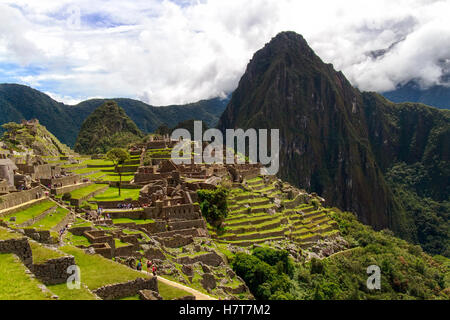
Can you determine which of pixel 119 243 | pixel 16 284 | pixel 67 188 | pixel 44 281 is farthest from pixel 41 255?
pixel 67 188

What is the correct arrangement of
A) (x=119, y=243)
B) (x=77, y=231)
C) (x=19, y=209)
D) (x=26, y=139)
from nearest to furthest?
(x=77, y=231) → (x=119, y=243) → (x=19, y=209) → (x=26, y=139)

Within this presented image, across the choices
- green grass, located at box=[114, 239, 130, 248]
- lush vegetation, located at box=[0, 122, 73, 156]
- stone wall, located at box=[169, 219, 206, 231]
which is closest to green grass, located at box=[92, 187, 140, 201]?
stone wall, located at box=[169, 219, 206, 231]

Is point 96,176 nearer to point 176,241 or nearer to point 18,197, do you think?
point 18,197

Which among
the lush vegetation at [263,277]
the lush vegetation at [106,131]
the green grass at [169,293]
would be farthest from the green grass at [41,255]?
the lush vegetation at [106,131]

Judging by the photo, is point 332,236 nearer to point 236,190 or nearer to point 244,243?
point 236,190

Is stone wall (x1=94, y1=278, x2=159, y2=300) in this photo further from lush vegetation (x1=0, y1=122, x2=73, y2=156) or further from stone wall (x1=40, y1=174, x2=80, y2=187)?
lush vegetation (x1=0, y1=122, x2=73, y2=156)

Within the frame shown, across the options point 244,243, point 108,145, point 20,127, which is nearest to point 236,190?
point 244,243
